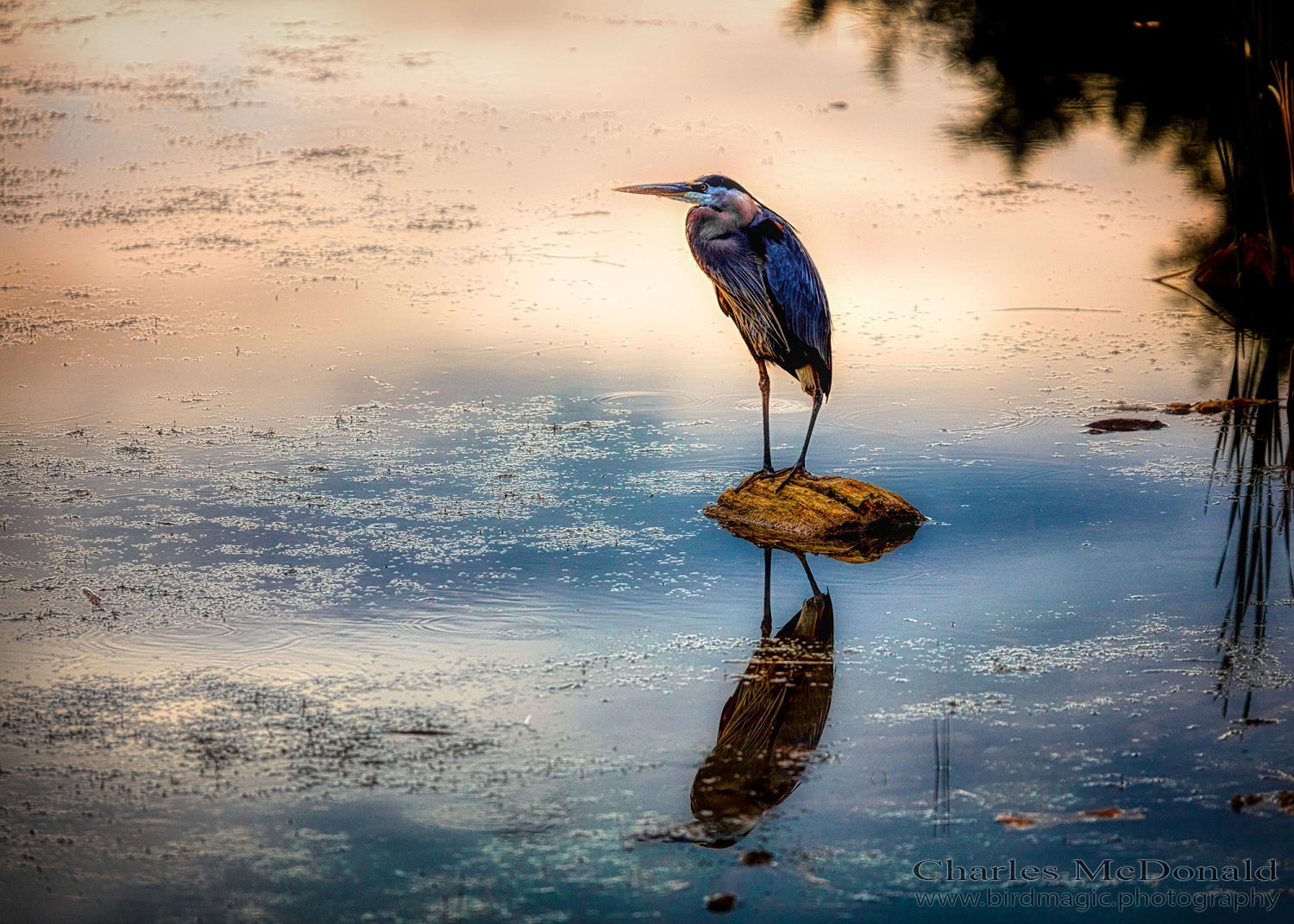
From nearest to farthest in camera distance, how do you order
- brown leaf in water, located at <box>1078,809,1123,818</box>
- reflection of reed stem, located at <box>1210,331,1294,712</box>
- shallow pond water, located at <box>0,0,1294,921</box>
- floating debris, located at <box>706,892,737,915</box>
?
1. floating debris, located at <box>706,892,737,915</box>
2. shallow pond water, located at <box>0,0,1294,921</box>
3. brown leaf in water, located at <box>1078,809,1123,818</box>
4. reflection of reed stem, located at <box>1210,331,1294,712</box>

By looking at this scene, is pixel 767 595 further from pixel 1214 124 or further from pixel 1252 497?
pixel 1214 124

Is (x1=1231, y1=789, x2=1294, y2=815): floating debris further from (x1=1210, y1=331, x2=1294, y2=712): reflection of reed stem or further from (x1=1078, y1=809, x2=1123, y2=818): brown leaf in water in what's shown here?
(x1=1210, y1=331, x2=1294, y2=712): reflection of reed stem

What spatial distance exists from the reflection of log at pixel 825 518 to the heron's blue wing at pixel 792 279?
0.62 meters

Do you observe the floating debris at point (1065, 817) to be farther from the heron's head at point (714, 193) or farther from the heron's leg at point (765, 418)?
the heron's head at point (714, 193)

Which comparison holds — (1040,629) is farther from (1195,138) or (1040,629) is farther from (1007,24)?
(1007,24)

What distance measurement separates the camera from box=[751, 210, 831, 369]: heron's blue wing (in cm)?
614

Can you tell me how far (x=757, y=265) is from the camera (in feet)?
20.2

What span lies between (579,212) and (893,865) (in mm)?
7750

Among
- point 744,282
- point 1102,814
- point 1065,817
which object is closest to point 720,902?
point 1065,817

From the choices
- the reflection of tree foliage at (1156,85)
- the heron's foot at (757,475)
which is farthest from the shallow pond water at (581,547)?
the reflection of tree foliage at (1156,85)

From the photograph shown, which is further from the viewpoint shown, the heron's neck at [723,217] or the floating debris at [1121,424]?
the floating debris at [1121,424]

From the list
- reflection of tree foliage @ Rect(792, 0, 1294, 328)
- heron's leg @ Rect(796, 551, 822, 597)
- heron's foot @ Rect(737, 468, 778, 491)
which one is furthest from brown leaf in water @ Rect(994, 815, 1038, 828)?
reflection of tree foliage @ Rect(792, 0, 1294, 328)

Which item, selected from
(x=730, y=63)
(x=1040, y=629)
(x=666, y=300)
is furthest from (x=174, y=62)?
(x=1040, y=629)

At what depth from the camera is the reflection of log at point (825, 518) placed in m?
6.08
